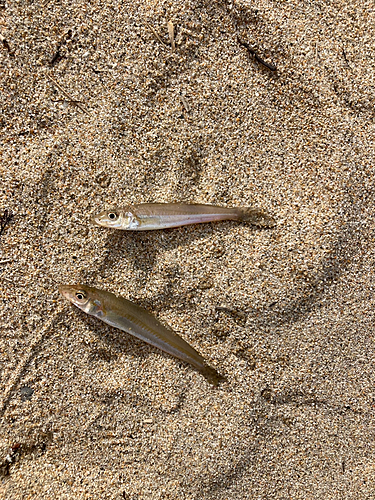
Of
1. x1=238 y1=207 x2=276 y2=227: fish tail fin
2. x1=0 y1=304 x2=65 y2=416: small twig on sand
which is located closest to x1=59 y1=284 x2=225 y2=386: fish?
x1=0 y1=304 x2=65 y2=416: small twig on sand

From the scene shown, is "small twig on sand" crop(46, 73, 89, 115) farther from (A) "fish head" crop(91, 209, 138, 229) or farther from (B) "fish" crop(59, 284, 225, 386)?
(B) "fish" crop(59, 284, 225, 386)

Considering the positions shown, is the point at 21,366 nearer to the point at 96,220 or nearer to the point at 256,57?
Result: the point at 96,220

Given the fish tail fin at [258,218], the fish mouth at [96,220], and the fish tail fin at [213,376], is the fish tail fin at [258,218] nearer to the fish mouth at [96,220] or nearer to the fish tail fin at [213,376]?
the fish mouth at [96,220]

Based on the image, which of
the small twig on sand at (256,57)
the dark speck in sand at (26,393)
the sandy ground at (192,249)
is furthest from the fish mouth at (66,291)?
the small twig on sand at (256,57)

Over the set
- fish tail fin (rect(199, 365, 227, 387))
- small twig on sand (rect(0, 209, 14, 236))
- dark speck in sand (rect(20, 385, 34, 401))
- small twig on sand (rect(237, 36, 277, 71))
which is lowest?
dark speck in sand (rect(20, 385, 34, 401))

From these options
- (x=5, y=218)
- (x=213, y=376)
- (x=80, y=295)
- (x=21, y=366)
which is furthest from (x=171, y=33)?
(x=21, y=366)

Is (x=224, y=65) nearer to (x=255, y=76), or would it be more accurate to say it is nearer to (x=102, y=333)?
(x=255, y=76)
